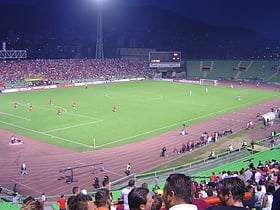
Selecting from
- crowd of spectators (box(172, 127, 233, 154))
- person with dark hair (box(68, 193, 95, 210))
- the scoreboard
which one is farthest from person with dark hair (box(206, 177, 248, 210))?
the scoreboard

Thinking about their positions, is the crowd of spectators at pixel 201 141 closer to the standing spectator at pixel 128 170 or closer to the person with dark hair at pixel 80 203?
the standing spectator at pixel 128 170

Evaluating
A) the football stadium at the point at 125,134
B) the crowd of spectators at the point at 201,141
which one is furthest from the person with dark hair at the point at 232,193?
the crowd of spectators at the point at 201,141

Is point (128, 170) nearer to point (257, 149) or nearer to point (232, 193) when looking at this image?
Result: point (257, 149)

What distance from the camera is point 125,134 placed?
3691cm

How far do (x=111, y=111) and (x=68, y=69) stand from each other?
4098 centimetres

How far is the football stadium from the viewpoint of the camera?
20891 mm

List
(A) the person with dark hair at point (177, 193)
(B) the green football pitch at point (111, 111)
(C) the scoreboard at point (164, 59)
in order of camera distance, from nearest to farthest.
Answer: (A) the person with dark hair at point (177, 193), (B) the green football pitch at point (111, 111), (C) the scoreboard at point (164, 59)

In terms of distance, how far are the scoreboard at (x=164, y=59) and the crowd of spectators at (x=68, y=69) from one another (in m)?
4.45

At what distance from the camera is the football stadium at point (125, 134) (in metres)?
20.9

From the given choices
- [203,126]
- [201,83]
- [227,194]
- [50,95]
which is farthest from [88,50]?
[227,194]

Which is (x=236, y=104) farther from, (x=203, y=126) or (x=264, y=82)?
(x=264, y=82)

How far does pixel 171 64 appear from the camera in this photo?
3632 inches

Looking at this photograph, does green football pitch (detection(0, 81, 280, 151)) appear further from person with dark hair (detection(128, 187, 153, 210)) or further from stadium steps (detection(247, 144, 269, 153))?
person with dark hair (detection(128, 187, 153, 210))

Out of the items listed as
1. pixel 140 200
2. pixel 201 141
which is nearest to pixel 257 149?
pixel 201 141
